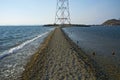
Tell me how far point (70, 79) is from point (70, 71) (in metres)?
1.86

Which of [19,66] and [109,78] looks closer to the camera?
[109,78]

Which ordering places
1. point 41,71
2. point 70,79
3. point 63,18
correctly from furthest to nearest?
point 63,18 → point 41,71 → point 70,79

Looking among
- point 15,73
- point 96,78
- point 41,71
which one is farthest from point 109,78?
point 15,73

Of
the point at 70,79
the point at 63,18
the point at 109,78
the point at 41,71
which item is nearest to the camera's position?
the point at 70,79

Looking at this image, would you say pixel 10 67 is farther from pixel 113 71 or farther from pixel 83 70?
pixel 113 71

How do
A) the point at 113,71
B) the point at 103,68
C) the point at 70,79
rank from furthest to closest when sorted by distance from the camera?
1. the point at 103,68
2. the point at 113,71
3. the point at 70,79

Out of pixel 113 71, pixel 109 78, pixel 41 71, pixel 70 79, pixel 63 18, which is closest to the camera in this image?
pixel 70 79

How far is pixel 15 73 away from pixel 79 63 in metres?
5.53

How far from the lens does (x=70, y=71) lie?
13805mm

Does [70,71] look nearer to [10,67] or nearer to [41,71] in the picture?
[41,71]

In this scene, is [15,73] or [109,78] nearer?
[109,78]

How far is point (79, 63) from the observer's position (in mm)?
16578

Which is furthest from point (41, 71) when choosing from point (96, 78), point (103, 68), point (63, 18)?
point (63, 18)

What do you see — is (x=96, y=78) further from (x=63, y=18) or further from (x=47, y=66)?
(x=63, y=18)
